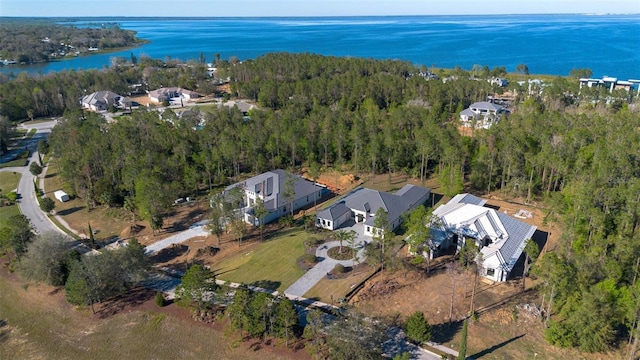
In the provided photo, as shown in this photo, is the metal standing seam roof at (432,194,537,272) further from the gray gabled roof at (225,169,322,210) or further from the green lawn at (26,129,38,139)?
the green lawn at (26,129,38,139)

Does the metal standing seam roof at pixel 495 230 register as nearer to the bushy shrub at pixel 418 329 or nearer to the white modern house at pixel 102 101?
the bushy shrub at pixel 418 329

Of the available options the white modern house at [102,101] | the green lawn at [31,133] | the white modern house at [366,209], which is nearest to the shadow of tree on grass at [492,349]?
the white modern house at [366,209]

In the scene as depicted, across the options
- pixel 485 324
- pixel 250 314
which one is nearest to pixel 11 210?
pixel 250 314

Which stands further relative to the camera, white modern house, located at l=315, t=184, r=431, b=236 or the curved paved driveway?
white modern house, located at l=315, t=184, r=431, b=236

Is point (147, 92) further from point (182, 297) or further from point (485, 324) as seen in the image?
point (485, 324)

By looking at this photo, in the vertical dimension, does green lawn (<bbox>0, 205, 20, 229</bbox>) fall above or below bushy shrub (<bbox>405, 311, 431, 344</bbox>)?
below

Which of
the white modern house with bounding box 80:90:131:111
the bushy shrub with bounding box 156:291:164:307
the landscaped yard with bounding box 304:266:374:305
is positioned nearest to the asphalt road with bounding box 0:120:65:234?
the bushy shrub with bounding box 156:291:164:307
